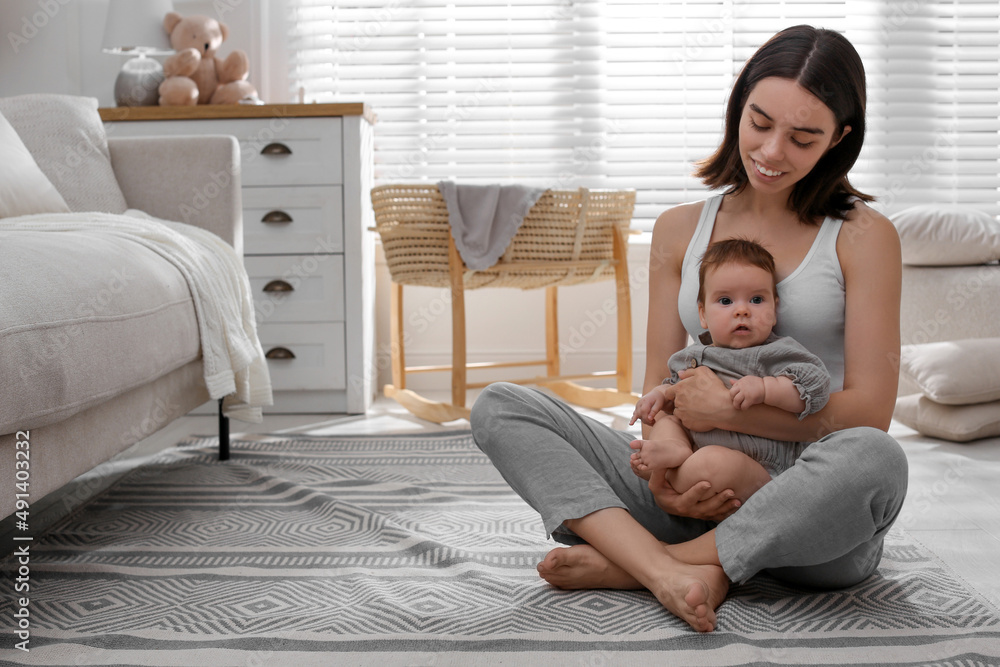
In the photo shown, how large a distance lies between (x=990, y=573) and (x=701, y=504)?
1.60 feet

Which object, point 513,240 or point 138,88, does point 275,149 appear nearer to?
point 138,88

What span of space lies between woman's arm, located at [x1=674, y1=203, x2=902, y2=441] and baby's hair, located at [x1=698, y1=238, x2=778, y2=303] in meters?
0.11

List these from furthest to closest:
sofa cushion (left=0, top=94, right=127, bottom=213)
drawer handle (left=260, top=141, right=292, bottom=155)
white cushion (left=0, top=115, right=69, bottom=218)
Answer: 1. drawer handle (left=260, top=141, right=292, bottom=155)
2. sofa cushion (left=0, top=94, right=127, bottom=213)
3. white cushion (left=0, top=115, right=69, bottom=218)

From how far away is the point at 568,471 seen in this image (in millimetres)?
1042

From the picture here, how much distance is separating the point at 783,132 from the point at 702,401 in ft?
1.12

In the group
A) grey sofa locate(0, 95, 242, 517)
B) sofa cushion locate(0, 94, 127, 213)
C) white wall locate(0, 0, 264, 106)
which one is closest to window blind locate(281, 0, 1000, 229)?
white wall locate(0, 0, 264, 106)

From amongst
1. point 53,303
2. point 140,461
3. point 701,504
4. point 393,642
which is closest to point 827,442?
point 701,504

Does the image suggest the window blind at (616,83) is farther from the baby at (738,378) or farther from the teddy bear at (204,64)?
the baby at (738,378)

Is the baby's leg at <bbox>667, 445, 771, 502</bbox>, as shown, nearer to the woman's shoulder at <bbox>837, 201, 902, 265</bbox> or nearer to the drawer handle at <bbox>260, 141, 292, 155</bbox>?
the woman's shoulder at <bbox>837, 201, 902, 265</bbox>

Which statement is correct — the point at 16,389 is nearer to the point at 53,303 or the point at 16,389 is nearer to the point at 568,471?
the point at 53,303

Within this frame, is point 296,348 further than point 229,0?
No

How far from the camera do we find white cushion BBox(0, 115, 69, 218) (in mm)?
1648

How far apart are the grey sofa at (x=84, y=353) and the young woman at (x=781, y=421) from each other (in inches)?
20.4

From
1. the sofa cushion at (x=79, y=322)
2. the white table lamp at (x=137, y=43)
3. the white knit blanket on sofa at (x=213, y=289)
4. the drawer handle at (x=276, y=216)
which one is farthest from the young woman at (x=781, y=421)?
the white table lamp at (x=137, y=43)
